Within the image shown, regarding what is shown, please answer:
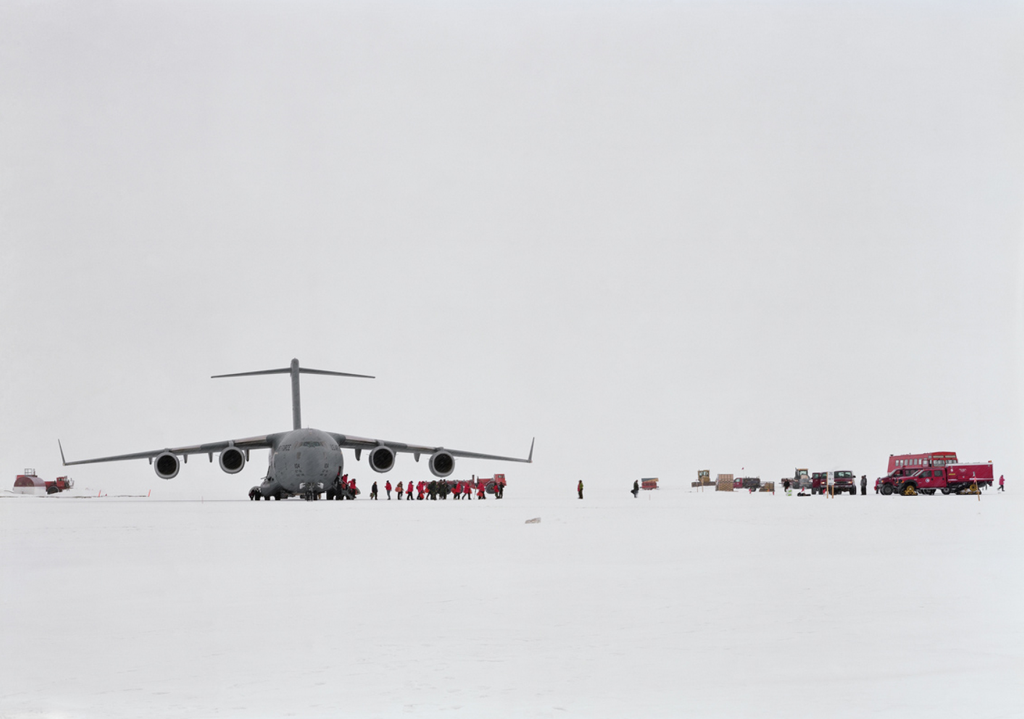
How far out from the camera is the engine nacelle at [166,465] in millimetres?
41500

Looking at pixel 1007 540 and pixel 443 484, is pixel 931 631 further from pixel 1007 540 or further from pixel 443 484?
pixel 443 484

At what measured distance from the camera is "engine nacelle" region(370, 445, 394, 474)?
42.9 m

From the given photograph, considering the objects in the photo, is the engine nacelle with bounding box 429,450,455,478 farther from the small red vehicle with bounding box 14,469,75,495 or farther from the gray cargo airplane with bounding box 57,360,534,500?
the small red vehicle with bounding box 14,469,75,495

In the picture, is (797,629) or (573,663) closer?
(573,663)

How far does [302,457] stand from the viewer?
39250mm

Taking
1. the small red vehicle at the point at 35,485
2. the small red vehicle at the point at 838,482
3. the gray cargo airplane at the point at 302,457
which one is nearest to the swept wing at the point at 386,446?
the gray cargo airplane at the point at 302,457

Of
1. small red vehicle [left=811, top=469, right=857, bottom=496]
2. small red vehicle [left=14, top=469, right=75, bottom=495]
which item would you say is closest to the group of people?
small red vehicle [left=811, top=469, right=857, bottom=496]

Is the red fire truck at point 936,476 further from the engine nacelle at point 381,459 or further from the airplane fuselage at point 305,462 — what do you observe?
the airplane fuselage at point 305,462

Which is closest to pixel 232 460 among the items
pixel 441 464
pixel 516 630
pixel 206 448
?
pixel 206 448

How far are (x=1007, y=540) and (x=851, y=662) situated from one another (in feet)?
39.5

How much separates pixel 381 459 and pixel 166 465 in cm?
930

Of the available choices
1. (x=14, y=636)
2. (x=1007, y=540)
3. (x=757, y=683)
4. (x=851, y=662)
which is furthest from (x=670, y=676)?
(x=1007, y=540)

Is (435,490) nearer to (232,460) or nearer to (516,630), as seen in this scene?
(232,460)

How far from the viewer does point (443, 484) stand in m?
48.8
